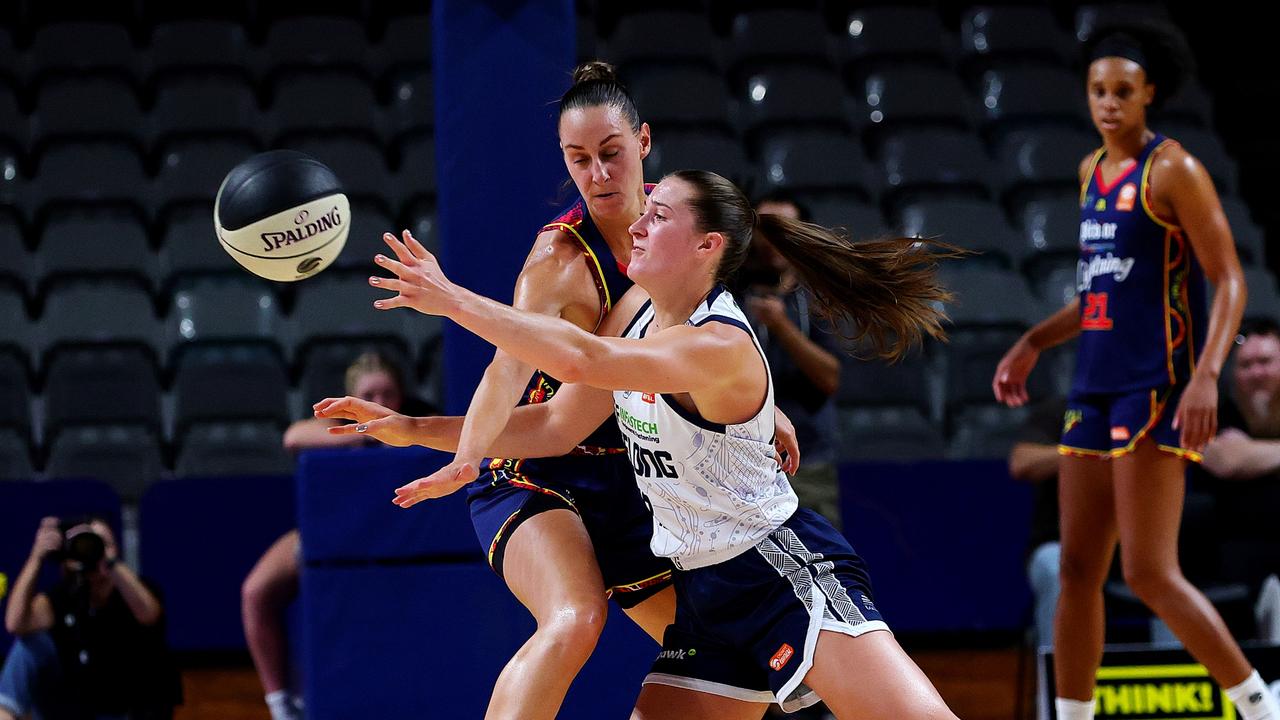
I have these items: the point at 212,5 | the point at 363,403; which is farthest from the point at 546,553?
the point at 212,5

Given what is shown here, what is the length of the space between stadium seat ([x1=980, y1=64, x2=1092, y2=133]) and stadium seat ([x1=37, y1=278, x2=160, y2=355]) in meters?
5.06

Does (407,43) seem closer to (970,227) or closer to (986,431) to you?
(970,227)

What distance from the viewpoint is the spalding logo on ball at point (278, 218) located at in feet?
11.3

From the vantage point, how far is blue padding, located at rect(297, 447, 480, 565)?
14.0 feet

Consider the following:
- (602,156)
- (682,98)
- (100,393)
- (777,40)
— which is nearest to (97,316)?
(100,393)

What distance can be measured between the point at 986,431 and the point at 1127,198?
9.58 ft

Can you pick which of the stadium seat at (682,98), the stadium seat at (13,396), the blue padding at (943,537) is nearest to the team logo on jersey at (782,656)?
the blue padding at (943,537)

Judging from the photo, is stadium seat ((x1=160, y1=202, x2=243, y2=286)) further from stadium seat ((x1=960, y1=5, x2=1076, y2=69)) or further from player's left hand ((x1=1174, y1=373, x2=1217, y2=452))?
player's left hand ((x1=1174, y1=373, x2=1217, y2=452))

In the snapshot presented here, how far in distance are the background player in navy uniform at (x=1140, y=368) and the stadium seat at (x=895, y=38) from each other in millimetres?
4991

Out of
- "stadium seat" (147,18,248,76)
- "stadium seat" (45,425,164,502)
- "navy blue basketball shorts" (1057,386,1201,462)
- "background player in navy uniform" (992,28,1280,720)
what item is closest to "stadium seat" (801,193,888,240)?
"background player in navy uniform" (992,28,1280,720)

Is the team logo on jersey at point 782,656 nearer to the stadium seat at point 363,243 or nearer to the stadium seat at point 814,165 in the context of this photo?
the stadium seat at point 363,243

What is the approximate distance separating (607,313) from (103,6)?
25.3ft

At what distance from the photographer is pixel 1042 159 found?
8.67m

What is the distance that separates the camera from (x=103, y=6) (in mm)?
9977
